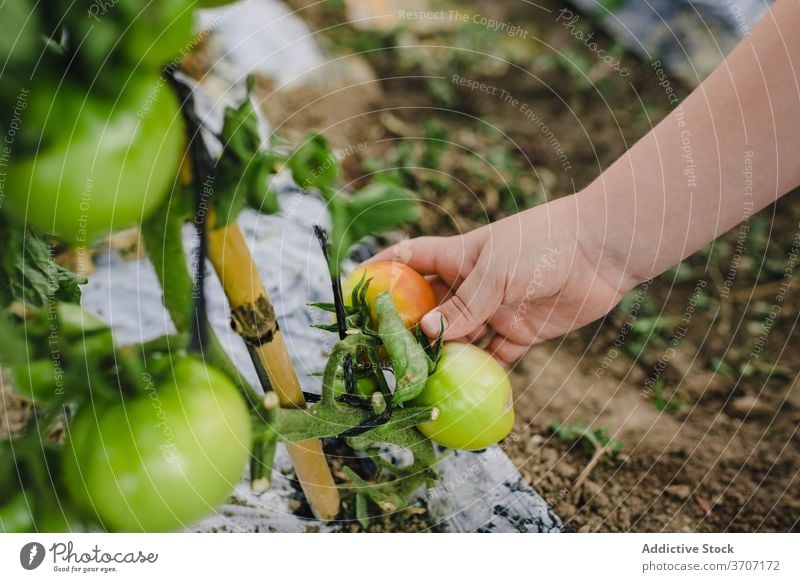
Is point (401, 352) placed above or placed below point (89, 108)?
below

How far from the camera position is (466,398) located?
426 millimetres

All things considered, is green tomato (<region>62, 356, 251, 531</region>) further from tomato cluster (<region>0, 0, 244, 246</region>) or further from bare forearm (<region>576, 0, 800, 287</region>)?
bare forearm (<region>576, 0, 800, 287</region>)

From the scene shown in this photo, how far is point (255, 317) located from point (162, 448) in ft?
0.30

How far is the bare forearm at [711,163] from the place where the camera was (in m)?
0.50

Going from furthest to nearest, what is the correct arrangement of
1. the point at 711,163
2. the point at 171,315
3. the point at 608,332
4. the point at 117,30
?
the point at 608,332
the point at 711,163
the point at 171,315
the point at 117,30

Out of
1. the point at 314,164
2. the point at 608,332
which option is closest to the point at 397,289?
the point at 314,164

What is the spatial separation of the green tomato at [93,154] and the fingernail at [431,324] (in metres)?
0.21

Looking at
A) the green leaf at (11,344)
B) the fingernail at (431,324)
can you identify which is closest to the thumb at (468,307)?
the fingernail at (431,324)

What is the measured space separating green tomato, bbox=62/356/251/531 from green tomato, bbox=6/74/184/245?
0.31 ft

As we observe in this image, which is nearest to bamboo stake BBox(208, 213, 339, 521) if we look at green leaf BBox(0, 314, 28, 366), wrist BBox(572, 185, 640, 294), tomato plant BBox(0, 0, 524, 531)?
→ tomato plant BBox(0, 0, 524, 531)

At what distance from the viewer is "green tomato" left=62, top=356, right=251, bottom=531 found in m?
0.34
